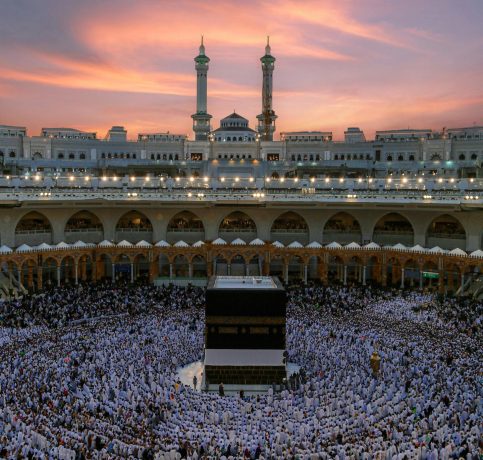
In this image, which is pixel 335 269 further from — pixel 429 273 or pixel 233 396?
pixel 233 396

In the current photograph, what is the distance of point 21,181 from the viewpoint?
36000 mm

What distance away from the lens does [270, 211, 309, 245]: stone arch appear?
1516 inches

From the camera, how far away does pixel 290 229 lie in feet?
127

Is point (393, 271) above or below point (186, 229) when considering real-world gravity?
below

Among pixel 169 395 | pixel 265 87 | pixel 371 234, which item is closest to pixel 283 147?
pixel 265 87

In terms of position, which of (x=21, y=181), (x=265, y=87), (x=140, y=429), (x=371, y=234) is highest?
(x=265, y=87)

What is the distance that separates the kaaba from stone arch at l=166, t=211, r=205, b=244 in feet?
63.7

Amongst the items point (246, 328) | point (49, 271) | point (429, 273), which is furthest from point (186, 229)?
point (246, 328)

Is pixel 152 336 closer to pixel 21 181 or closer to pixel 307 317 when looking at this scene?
pixel 307 317

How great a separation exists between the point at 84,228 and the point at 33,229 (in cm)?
349

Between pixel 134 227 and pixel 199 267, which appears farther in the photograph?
pixel 134 227

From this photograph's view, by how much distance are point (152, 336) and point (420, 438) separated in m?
11.9

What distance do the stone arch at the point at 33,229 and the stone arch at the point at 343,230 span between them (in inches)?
757

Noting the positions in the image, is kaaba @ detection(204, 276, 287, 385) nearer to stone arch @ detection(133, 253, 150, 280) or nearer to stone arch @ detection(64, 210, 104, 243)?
stone arch @ detection(133, 253, 150, 280)
